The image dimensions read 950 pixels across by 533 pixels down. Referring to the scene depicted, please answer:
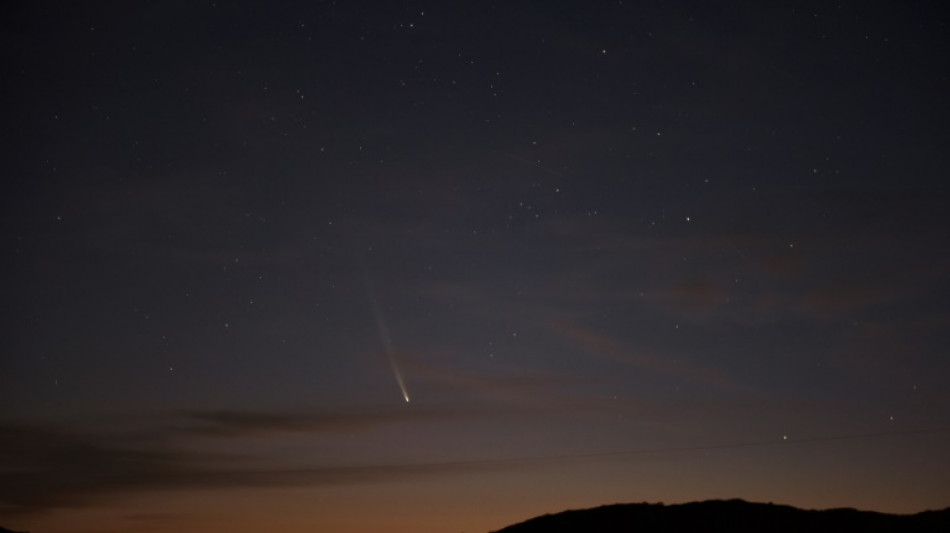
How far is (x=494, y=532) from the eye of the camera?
110 ft

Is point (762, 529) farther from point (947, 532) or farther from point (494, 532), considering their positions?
point (494, 532)

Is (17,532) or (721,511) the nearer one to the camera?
(721,511)

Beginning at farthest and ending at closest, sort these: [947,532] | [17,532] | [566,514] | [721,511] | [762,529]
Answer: [17,532], [566,514], [721,511], [762,529], [947,532]

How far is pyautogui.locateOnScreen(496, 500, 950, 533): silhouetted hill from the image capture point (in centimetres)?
2738

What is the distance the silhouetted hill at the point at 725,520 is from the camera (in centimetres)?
2738

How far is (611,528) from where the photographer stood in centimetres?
3002


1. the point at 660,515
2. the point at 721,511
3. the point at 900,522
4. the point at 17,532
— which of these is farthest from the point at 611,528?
the point at 17,532

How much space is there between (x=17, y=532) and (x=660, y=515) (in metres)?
30.0

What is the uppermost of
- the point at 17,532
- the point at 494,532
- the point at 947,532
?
the point at 17,532

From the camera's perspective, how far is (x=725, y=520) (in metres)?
29.1

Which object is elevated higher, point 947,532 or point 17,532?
point 17,532

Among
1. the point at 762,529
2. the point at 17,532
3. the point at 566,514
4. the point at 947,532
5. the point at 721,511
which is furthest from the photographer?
the point at 17,532

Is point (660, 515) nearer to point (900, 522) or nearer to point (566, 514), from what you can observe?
point (566, 514)

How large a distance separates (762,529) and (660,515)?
11.8ft
